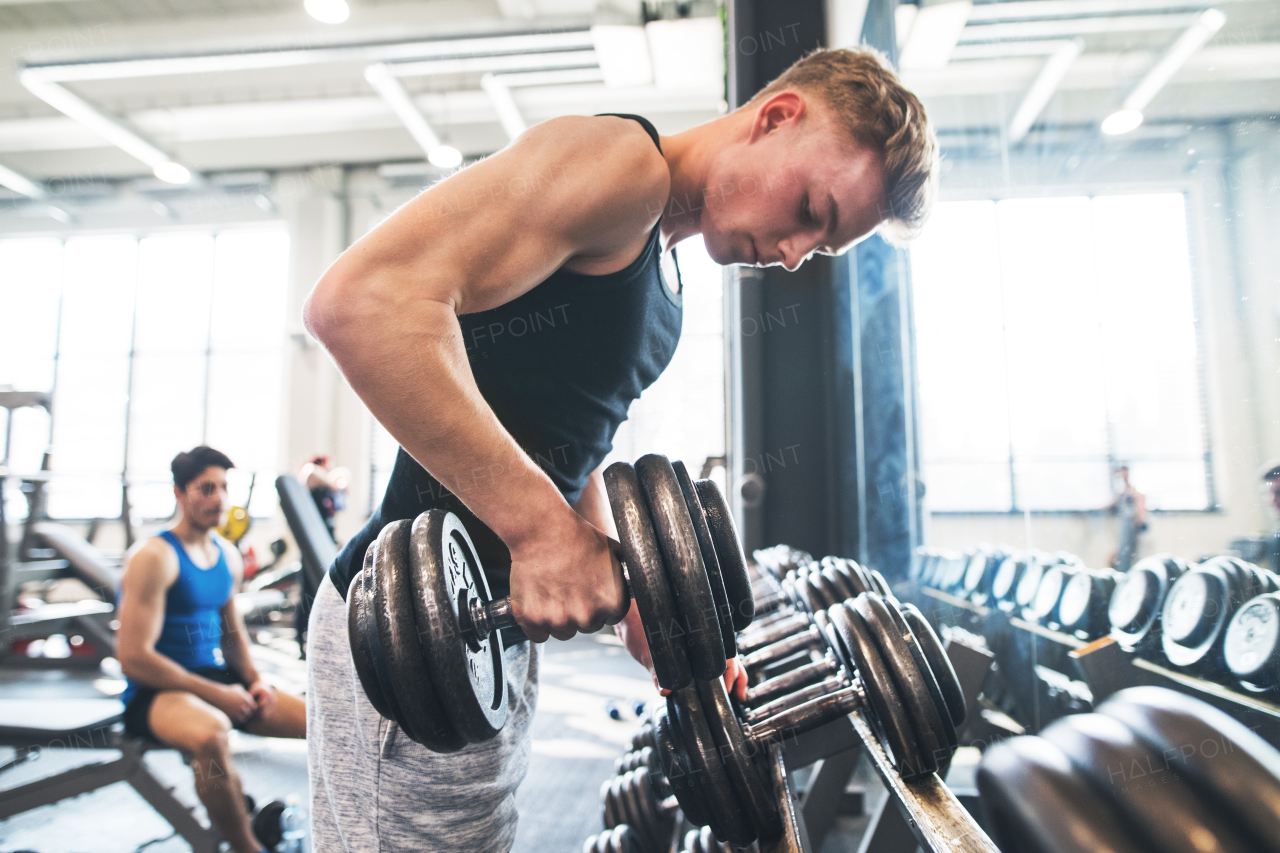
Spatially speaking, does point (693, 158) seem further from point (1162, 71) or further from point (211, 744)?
point (211, 744)

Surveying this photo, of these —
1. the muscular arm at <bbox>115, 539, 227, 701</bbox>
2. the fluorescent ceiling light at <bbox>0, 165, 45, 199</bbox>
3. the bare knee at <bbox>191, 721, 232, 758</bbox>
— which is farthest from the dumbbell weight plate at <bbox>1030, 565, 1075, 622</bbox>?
the fluorescent ceiling light at <bbox>0, 165, 45, 199</bbox>

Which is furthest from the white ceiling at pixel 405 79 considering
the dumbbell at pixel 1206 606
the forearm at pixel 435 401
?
the forearm at pixel 435 401

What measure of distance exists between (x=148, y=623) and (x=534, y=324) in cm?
162

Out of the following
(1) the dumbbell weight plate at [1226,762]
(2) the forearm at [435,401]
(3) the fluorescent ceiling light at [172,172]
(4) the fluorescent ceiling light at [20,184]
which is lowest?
(1) the dumbbell weight plate at [1226,762]

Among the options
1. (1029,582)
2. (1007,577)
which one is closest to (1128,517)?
(1029,582)

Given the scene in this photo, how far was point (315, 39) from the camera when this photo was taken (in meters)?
3.75

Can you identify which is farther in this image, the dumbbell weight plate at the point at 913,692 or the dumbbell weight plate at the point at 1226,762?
the dumbbell weight plate at the point at 913,692

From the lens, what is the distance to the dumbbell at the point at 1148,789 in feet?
1.77

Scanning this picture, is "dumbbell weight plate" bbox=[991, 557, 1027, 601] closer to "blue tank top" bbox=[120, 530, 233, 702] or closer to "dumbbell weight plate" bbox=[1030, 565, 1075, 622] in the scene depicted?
"dumbbell weight plate" bbox=[1030, 565, 1075, 622]

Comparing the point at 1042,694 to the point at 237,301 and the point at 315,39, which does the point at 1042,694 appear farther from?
the point at 237,301

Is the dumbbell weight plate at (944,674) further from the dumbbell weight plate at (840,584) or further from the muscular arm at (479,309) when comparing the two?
the muscular arm at (479,309)

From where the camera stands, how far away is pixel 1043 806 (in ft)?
1.89

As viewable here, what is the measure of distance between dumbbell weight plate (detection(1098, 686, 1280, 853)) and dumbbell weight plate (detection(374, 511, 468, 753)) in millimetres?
576

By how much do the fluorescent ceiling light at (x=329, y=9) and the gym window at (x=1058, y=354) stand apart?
332 cm
